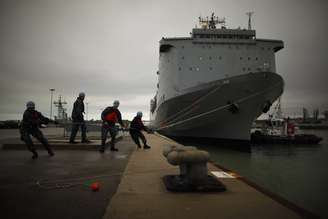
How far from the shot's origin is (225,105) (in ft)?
53.2

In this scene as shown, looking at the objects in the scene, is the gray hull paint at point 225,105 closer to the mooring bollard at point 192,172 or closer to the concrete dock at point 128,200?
the concrete dock at point 128,200

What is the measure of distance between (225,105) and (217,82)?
154 cm

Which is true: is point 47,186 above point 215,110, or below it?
below

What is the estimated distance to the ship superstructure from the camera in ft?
51.7

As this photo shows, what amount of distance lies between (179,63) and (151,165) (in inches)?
590

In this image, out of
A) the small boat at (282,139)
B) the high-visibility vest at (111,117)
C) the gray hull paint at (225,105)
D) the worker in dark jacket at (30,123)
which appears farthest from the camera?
the small boat at (282,139)

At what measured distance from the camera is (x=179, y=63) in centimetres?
2002

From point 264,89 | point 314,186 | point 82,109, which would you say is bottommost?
point 314,186

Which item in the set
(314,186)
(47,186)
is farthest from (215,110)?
(47,186)

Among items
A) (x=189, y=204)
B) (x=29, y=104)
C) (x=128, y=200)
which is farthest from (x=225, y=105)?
(x=128, y=200)

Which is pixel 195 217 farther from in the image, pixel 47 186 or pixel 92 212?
pixel 47 186

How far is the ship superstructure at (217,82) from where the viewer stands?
15750 mm

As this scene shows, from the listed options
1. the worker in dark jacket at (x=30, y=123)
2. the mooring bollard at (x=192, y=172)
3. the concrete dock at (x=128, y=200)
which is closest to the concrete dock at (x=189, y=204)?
the concrete dock at (x=128, y=200)

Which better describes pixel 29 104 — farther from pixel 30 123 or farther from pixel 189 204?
pixel 189 204
